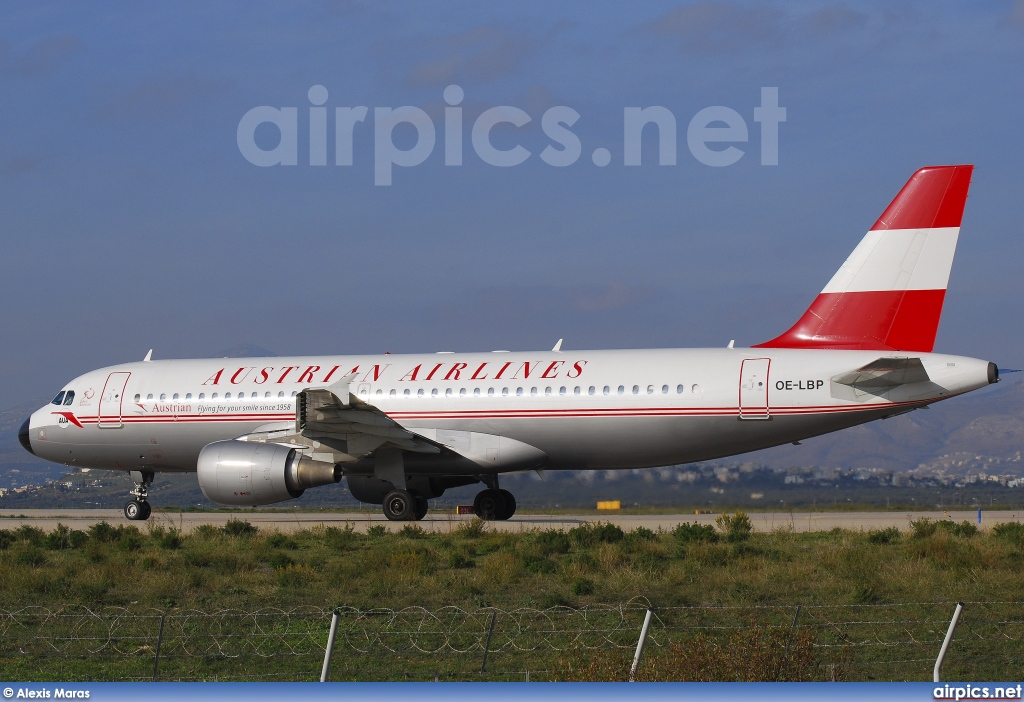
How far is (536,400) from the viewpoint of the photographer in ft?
79.8

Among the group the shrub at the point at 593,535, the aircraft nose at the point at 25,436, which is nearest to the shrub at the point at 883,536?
the shrub at the point at 593,535

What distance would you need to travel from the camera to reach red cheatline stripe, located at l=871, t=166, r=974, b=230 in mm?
23125

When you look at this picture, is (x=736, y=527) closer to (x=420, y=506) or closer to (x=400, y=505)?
(x=420, y=506)

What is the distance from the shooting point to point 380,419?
77.4 feet

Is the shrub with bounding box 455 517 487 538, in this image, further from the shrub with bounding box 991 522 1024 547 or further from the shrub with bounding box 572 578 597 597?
the shrub with bounding box 991 522 1024 547

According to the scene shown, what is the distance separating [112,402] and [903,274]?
17483mm

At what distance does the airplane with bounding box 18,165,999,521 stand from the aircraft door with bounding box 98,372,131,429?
156cm

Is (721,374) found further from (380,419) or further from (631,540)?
(380,419)

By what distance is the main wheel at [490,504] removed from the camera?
2672cm

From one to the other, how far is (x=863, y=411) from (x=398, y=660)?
1313 centimetres

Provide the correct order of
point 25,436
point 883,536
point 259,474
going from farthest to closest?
point 25,436
point 259,474
point 883,536

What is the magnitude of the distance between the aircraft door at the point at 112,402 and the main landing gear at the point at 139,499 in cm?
167

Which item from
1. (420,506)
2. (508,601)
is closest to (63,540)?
(420,506)

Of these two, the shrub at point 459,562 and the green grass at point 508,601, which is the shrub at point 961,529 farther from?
the shrub at point 459,562
